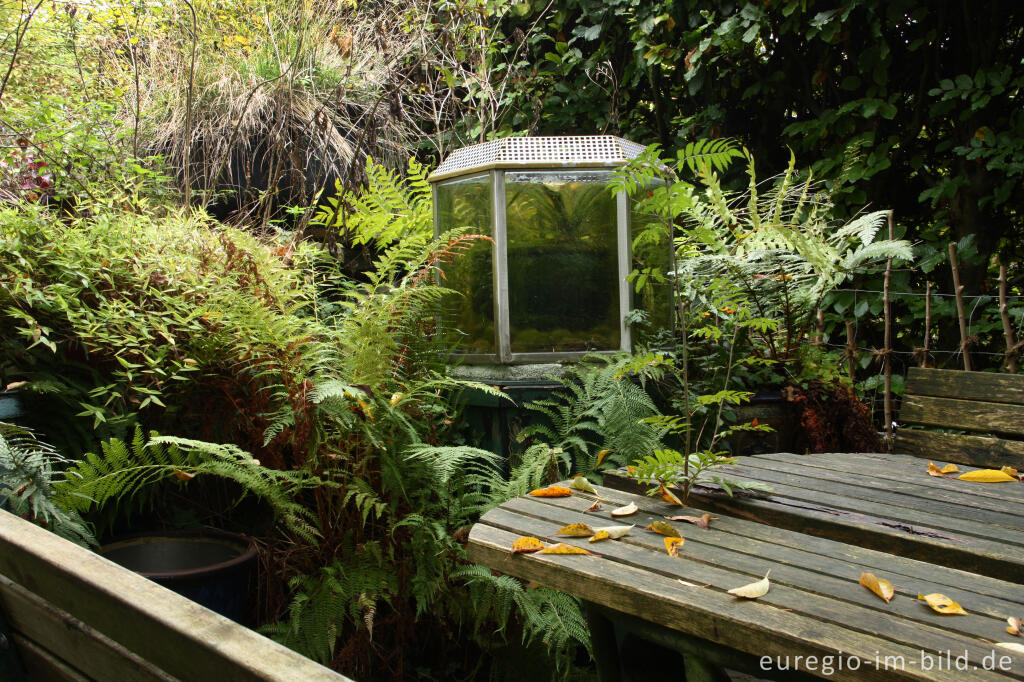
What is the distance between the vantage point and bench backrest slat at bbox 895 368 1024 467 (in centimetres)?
228

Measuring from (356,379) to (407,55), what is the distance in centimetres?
456

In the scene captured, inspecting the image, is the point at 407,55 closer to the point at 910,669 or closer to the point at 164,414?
the point at 164,414

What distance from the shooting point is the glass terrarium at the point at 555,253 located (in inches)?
128

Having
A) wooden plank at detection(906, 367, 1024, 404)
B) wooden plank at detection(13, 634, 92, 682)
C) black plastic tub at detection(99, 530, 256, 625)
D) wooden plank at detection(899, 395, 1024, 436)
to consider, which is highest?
wooden plank at detection(906, 367, 1024, 404)

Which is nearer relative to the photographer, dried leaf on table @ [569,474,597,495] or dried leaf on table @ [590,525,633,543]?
dried leaf on table @ [590,525,633,543]

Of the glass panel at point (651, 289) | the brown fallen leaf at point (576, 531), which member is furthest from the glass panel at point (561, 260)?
the brown fallen leaf at point (576, 531)

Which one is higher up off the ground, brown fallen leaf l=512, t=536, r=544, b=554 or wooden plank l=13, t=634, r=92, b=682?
brown fallen leaf l=512, t=536, r=544, b=554

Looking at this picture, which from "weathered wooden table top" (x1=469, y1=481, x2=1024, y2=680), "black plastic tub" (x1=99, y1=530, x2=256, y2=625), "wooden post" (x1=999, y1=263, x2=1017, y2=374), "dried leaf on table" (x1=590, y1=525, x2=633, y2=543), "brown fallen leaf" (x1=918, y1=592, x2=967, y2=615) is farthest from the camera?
"wooden post" (x1=999, y1=263, x2=1017, y2=374)

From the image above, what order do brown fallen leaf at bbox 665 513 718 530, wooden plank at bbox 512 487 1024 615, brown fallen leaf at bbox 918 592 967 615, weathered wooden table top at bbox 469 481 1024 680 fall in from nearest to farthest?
weathered wooden table top at bbox 469 481 1024 680 < brown fallen leaf at bbox 918 592 967 615 < wooden plank at bbox 512 487 1024 615 < brown fallen leaf at bbox 665 513 718 530

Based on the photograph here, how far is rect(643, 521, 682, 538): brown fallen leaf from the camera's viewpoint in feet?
5.03

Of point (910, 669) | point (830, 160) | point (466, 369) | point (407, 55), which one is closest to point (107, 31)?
point (407, 55)

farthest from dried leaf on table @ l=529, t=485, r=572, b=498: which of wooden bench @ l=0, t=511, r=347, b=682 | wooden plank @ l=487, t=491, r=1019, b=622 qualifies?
wooden bench @ l=0, t=511, r=347, b=682

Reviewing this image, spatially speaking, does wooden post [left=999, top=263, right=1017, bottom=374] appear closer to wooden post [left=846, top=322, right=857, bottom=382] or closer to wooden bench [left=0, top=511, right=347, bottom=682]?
wooden post [left=846, top=322, right=857, bottom=382]

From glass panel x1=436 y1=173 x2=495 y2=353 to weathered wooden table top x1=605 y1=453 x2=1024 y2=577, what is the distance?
56.9 inches
